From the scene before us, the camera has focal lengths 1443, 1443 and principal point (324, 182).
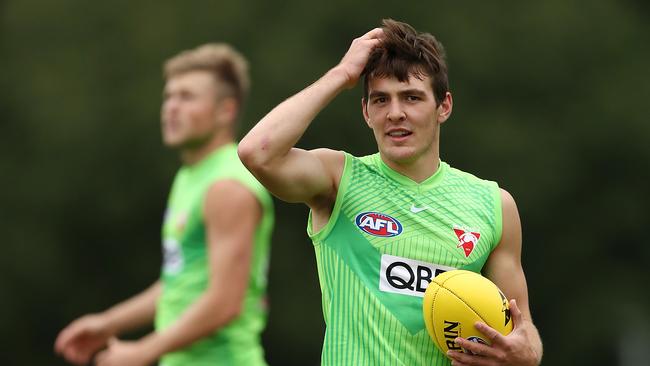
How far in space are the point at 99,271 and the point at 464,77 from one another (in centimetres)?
628

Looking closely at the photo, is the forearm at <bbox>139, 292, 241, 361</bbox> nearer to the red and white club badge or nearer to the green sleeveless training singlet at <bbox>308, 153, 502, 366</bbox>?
the green sleeveless training singlet at <bbox>308, 153, 502, 366</bbox>

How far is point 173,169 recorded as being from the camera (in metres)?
21.4

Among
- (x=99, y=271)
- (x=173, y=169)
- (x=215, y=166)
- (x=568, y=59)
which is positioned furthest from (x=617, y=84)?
(x=215, y=166)

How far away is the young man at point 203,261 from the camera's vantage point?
311 inches

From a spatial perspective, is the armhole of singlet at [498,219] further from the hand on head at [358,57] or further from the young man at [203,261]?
the young man at [203,261]

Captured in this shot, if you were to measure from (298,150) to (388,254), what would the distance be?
1.86 ft

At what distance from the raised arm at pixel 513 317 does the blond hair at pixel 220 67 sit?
3.18m

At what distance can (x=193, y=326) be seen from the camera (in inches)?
310

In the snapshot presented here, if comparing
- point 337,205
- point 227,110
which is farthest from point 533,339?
point 227,110

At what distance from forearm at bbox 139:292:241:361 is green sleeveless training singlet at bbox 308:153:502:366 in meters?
1.89

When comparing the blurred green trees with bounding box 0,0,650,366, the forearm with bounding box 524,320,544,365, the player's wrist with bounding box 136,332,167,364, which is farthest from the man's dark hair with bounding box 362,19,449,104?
the blurred green trees with bounding box 0,0,650,366

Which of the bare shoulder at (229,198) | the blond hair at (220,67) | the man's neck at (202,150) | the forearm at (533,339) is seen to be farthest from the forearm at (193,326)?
the forearm at (533,339)

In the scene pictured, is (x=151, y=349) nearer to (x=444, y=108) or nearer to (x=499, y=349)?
(x=444, y=108)

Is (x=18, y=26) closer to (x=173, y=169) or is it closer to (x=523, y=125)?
(x=173, y=169)
